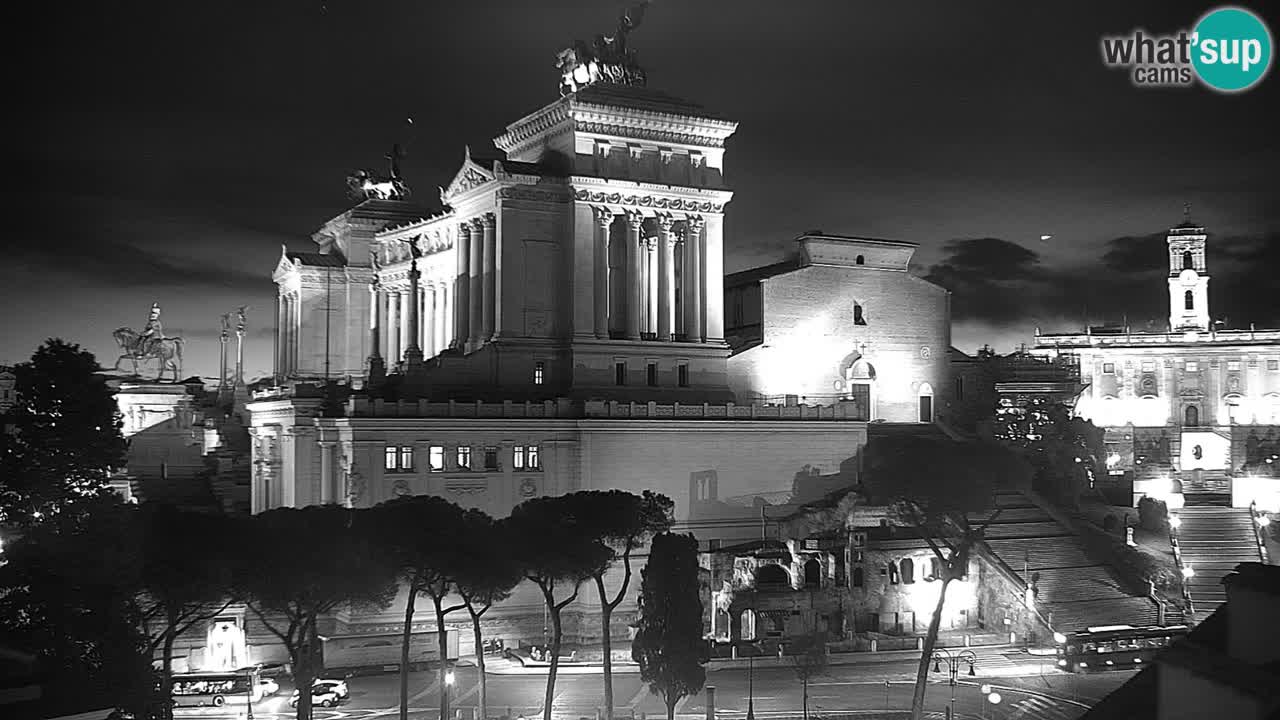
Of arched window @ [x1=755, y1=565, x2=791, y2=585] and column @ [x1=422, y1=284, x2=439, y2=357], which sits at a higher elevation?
column @ [x1=422, y1=284, x2=439, y2=357]

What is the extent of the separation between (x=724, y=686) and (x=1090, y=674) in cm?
1735

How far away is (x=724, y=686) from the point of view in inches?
2328

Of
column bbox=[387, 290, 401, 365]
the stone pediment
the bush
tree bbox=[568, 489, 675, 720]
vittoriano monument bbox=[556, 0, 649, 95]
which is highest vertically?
vittoriano monument bbox=[556, 0, 649, 95]

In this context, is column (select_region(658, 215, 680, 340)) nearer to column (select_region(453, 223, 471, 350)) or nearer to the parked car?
column (select_region(453, 223, 471, 350))

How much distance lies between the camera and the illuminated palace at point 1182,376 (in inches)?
5295

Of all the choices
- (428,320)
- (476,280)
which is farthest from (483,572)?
(428,320)

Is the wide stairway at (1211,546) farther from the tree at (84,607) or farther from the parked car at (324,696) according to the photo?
the tree at (84,607)

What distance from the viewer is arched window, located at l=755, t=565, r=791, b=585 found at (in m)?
68.8

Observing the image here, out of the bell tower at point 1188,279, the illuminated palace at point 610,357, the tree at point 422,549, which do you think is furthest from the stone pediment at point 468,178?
the bell tower at point 1188,279

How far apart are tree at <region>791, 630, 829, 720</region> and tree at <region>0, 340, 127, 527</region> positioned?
33.7 metres

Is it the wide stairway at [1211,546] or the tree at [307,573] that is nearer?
the tree at [307,573]

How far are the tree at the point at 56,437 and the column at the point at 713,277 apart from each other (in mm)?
36042

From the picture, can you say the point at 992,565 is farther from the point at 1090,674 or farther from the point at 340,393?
the point at 340,393

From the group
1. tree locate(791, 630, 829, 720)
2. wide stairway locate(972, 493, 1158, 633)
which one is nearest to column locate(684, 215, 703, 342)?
wide stairway locate(972, 493, 1158, 633)
